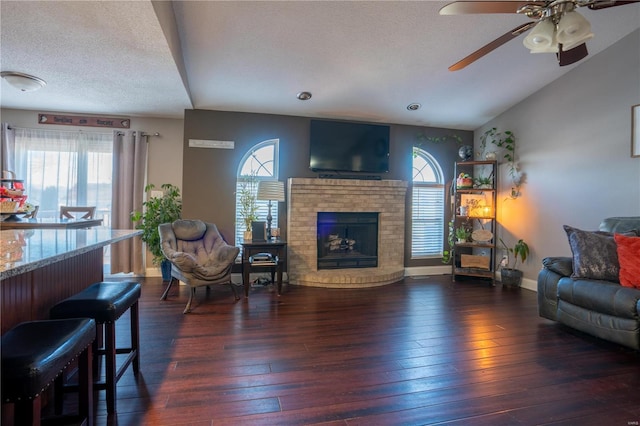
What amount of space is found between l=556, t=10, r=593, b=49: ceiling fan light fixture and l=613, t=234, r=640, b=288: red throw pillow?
1.76 m

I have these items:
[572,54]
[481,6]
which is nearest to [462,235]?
[572,54]

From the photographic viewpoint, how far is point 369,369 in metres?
2.19

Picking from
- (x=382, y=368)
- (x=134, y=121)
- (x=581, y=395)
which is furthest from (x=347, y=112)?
(x=581, y=395)

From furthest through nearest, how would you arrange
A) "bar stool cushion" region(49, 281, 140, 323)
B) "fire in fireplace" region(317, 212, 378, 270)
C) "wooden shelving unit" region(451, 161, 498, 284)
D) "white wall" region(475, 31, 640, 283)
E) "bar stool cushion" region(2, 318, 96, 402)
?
"fire in fireplace" region(317, 212, 378, 270) → "wooden shelving unit" region(451, 161, 498, 284) → "white wall" region(475, 31, 640, 283) → "bar stool cushion" region(49, 281, 140, 323) → "bar stool cushion" region(2, 318, 96, 402)

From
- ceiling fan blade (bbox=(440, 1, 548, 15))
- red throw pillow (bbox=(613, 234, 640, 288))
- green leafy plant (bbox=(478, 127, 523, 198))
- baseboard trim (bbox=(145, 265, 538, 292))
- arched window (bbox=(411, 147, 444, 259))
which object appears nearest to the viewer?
ceiling fan blade (bbox=(440, 1, 548, 15))

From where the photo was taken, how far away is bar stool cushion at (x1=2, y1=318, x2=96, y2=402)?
992 mm

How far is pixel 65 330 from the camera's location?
4.05ft

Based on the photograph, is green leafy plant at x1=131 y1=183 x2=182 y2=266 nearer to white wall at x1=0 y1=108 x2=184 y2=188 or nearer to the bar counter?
white wall at x1=0 y1=108 x2=184 y2=188

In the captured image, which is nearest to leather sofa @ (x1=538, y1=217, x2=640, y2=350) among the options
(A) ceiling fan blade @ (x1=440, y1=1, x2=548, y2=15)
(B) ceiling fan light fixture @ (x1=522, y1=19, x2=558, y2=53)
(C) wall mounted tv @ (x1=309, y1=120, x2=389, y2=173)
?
(B) ceiling fan light fixture @ (x1=522, y1=19, x2=558, y2=53)

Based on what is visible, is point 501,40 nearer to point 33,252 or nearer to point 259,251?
point 33,252

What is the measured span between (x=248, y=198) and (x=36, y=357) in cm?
358

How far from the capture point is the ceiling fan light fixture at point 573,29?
6.41 feet

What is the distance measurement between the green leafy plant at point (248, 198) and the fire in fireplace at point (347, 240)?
1012 mm

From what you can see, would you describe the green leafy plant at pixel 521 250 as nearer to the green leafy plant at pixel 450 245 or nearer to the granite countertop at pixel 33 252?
the green leafy plant at pixel 450 245
